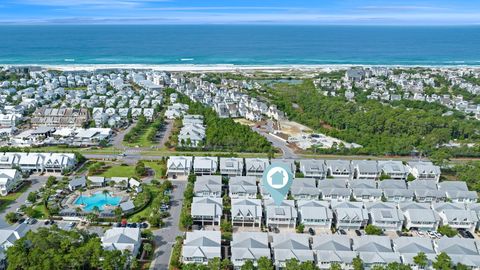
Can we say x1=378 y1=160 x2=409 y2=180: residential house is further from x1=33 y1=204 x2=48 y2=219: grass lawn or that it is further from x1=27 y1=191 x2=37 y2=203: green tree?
x1=27 y1=191 x2=37 y2=203: green tree

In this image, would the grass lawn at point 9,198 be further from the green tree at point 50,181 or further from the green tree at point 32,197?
the green tree at point 50,181

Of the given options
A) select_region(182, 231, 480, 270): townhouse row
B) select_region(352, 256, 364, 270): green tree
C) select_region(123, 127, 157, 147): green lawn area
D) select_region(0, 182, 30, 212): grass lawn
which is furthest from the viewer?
select_region(123, 127, 157, 147): green lawn area

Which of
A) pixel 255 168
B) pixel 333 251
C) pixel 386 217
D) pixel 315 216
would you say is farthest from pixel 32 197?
pixel 386 217

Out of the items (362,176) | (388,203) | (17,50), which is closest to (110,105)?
(362,176)

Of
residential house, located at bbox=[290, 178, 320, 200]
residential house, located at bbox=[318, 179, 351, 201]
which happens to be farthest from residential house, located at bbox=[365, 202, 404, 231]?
residential house, located at bbox=[290, 178, 320, 200]

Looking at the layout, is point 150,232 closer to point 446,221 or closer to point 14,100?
point 446,221

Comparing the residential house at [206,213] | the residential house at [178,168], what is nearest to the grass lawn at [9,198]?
the residential house at [178,168]
